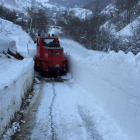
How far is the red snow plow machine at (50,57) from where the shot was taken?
42.9 feet

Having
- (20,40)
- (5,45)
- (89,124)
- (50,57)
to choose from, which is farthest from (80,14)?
(89,124)

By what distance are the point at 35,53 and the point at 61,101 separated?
881 centimetres

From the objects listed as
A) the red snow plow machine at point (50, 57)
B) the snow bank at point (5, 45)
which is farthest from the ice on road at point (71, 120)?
the snow bank at point (5, 45)

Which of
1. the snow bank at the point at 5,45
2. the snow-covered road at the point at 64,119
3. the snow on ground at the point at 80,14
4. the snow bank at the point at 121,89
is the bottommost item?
the snow-covered road at the point at 64,119

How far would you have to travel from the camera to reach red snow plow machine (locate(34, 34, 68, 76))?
42.9ft

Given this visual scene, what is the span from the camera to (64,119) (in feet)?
19.7

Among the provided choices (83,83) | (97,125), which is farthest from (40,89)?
(97,125)

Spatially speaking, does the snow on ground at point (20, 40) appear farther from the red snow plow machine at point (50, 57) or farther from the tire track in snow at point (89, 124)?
the tire track in snow at point (89, 124)

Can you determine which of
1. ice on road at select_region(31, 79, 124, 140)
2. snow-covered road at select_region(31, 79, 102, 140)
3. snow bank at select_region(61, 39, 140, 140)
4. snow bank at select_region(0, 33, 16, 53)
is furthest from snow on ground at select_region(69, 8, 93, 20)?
ice on road at select_region(31, 79, 124, 140)

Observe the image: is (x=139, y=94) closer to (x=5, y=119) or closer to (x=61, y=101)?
(x=5, y=119)

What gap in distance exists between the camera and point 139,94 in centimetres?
447

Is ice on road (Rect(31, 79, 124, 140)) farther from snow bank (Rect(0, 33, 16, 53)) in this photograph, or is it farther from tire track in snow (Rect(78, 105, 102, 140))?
snow bank (Rect(0, 33, 16, 53))

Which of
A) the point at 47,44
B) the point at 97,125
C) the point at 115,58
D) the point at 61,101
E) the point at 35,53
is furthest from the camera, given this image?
the point at 35,53

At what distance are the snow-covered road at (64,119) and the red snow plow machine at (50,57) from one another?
4466 millimetres
